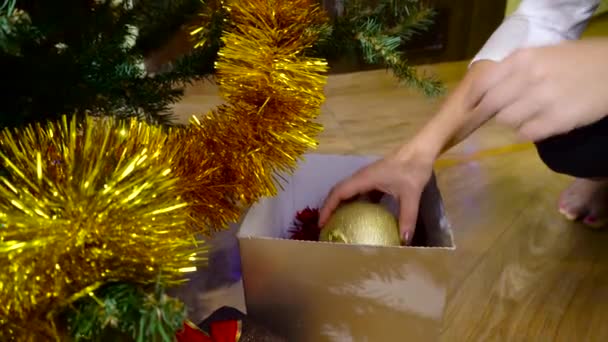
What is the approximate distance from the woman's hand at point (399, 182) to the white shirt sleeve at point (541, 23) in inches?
7.5

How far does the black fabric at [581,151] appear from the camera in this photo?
2.31 feet

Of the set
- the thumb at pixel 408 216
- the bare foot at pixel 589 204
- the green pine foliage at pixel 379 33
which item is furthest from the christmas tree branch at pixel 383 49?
the bare foot at pixel 589 204

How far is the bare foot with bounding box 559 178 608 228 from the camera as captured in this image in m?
0.86

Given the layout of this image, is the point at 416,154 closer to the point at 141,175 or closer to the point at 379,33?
the point at 379,33

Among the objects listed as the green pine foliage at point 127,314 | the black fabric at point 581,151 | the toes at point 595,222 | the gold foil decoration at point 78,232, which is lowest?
the toes at point 595,222

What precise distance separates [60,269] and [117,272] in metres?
0.03

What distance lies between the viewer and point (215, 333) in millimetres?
490

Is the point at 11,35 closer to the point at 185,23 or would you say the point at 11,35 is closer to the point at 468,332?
the point at 185,23

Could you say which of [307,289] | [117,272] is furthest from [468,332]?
[117,272]

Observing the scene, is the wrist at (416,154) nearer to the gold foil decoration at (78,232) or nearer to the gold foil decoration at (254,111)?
the gold foil decoration at (254,111)

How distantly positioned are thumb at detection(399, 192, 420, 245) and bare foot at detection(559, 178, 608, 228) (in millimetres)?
434

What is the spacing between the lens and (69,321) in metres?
0.31

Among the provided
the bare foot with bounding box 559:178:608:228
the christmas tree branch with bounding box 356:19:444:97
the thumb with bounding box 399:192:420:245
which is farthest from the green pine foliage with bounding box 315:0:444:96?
the bare foot with bounding box 559:178:608:228

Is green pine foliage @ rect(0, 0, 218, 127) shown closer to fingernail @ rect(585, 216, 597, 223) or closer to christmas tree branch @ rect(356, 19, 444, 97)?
christmas tree branch @ rect(356, 19, 444, 97)
